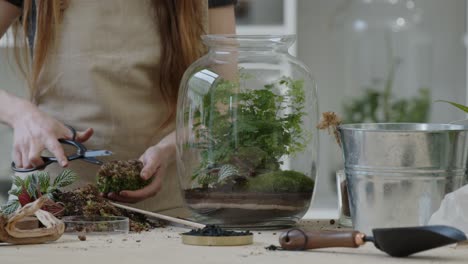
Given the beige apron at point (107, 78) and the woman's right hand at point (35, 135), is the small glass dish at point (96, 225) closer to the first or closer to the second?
the woman's right hand at point (35, 135)

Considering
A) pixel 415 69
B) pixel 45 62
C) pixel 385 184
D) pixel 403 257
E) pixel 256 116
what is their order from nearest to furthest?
1. pixel 403 257
2. pixel 385 184
3. pixel 256 116
4. pixel 45 62
5. pixel 415 69

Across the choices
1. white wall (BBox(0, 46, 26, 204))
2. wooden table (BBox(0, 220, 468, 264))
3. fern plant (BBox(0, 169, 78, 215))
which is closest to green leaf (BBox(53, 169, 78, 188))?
fern plant (BBox(0, 169, 78, 215))

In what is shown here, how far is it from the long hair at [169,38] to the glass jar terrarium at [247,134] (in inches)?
12.1

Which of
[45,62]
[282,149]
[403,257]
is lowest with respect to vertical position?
[403,257]

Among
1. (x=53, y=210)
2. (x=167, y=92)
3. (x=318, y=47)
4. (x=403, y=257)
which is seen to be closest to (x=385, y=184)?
(x=403, y=257)

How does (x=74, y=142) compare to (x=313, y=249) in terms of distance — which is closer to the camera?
(x=313, y=249)

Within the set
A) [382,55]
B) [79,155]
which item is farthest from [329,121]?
[382,55]

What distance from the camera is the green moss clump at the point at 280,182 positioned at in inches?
52.4

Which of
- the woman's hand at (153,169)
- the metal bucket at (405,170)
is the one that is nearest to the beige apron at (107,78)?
the woman's hand at (153,169)

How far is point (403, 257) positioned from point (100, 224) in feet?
1.51

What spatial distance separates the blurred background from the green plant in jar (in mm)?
2152

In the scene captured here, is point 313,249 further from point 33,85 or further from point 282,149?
point 33,85

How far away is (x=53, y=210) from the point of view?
1361 mm

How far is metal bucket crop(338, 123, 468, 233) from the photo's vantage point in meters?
1.20
